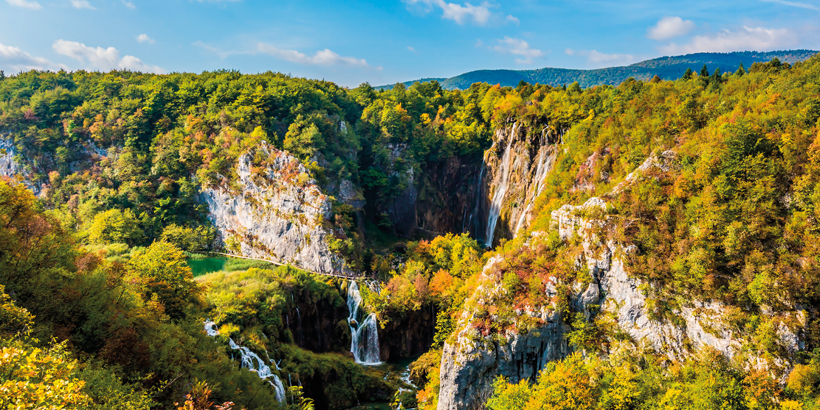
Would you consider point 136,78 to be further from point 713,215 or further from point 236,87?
point 713,215

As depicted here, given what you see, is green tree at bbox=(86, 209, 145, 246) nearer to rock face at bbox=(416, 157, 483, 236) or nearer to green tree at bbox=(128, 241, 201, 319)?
green tree at bbox=(128, 241, 201, 319)

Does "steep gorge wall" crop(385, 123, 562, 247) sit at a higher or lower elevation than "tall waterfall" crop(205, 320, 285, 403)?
higher

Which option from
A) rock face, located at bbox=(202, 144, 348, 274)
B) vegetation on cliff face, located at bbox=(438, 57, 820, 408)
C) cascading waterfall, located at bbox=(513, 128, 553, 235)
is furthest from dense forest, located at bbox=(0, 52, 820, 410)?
cascading waterfall, located at bbox=(513, 128, 553, 235)

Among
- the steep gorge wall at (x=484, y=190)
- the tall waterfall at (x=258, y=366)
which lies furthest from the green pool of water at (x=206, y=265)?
the steep gorge wall at (x=484, y=190)

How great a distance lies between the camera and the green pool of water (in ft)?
171

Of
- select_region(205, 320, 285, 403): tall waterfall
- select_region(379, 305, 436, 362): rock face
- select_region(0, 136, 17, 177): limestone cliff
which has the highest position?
select_region(0, 136, 17, 177): limestone cliff

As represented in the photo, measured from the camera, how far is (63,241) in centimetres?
2202

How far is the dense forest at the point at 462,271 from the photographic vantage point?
64.3 ft

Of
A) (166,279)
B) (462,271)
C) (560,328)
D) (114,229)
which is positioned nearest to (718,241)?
(560,328)

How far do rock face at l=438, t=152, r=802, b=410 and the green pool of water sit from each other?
114 ft

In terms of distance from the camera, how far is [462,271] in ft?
153

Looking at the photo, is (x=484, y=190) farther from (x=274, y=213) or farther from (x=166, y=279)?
(x=166, y=279)

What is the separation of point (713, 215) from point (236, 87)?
67.6m

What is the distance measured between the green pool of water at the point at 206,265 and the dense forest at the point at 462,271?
1.57 metres
